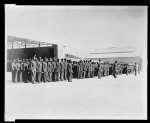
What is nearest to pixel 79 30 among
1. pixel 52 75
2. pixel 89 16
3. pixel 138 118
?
pixel 89 16

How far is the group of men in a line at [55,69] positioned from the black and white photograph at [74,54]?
0.05 feet

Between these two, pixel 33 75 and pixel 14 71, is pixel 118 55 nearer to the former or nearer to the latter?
pixel 33 75

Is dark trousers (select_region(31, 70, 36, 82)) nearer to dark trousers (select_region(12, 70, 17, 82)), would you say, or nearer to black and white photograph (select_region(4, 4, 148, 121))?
black and white photograph (select_region(4, 4, 148, 121))

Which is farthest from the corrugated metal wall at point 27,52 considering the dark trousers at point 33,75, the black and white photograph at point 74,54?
the dark trousers at point 33,75

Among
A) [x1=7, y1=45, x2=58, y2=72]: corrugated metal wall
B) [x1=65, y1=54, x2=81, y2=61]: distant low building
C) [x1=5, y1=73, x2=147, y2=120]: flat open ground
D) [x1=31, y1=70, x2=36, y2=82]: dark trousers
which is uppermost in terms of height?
[x1=7, y1=45, x2=58, y2=72]: corrugated metal wall

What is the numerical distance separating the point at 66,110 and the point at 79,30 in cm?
121

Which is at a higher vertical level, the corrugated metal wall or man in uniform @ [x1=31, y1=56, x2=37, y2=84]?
the corrugated metal wall

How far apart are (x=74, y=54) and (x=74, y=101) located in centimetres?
71

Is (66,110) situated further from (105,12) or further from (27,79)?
(105,12)

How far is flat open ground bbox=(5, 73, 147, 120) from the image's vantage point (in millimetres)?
4129

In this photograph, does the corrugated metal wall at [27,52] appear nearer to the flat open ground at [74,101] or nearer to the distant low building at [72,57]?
the distant low building at [72,57]

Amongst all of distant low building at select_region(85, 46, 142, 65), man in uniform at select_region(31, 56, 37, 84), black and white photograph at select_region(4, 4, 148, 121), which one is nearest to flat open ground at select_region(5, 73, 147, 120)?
black and white photograph at select_region(4, 4, 148, 121)

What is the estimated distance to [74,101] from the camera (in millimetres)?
4125

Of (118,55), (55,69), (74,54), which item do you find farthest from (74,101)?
(118,55)
